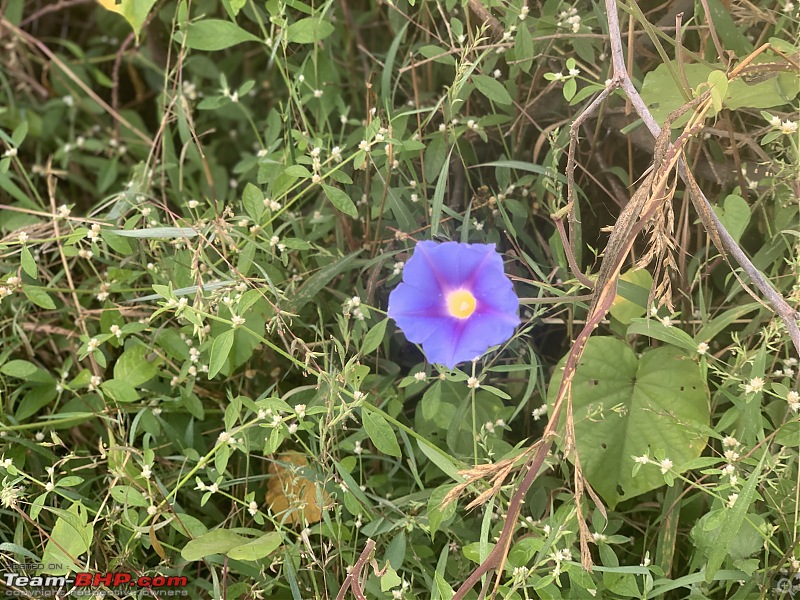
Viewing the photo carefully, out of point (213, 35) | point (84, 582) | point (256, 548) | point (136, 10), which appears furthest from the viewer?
point (213, 35)

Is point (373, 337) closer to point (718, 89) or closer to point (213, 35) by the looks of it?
point (718, 89)

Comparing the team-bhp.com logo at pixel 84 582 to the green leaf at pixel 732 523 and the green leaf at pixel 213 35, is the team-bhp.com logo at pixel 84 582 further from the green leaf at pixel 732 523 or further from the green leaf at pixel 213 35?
the green leaf at pixel 213 35

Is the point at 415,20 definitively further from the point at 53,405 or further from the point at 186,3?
the point at 53,405

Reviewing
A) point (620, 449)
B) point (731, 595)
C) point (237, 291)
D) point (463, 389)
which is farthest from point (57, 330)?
point (731, 595)

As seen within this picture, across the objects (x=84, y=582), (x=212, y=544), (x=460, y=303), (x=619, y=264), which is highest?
(x=619, y=264)

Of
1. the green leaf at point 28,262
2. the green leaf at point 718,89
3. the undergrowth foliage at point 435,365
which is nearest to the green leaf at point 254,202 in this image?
the undergrowth foliage at point 435,365

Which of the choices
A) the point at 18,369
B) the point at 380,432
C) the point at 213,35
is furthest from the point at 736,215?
the point at 18,369

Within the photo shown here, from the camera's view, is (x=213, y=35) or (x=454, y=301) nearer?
(x=454, y=301)
